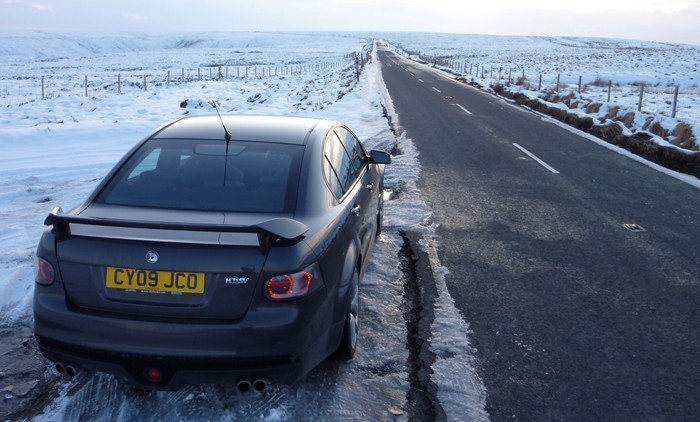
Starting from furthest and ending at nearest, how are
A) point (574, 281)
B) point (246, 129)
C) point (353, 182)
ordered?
point (574, 281), point (353, 182), point (246, 129)

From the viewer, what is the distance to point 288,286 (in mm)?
2949

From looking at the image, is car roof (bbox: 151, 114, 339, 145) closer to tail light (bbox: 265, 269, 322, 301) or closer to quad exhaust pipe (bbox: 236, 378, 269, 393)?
tail light (bbox: 265, 269, 322, 301)

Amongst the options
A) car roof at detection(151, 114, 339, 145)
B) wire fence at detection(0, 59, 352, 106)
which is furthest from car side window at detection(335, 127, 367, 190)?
wire fence at detection(0, 59, 352, 106)

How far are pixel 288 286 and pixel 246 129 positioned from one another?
1.62 m

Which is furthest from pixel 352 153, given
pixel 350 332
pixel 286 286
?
pixel 286 286

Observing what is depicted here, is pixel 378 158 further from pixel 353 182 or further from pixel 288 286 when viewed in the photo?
pixel 288 286

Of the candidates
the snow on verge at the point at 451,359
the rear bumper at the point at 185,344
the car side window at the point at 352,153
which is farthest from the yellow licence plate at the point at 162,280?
the car side window at the point at 352,153

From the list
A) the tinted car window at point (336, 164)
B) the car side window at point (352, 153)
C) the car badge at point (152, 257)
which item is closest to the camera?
the car badge at point (152, 257)

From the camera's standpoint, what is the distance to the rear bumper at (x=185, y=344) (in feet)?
9.49

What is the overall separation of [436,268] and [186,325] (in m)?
2.98

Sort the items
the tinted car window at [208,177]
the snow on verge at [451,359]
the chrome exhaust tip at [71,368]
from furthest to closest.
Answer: the tinted car window at [208,177] → the snow on verge at [451,359] → the chrome exhaust tip at [71,368]

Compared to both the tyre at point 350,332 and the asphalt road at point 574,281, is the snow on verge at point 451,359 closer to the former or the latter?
the asphalt road at point 574,281

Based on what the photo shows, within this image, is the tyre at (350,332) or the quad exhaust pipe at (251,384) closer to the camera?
the quad exhaust pipe at (251,384)

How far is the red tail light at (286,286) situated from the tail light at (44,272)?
3.67ft
